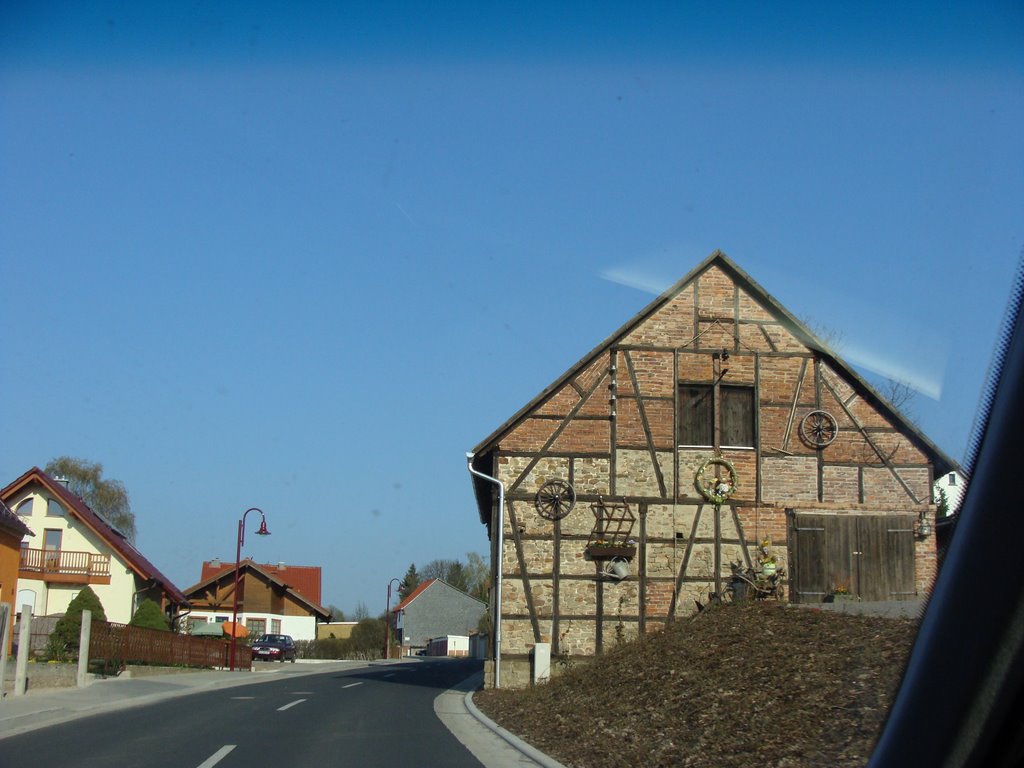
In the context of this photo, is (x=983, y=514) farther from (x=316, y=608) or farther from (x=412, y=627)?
(x=412, y=627)

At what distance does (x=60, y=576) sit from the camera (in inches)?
1658

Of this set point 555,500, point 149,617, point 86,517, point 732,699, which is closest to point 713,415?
point 555,500

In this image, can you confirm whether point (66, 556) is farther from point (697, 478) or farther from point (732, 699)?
point (732, 699)

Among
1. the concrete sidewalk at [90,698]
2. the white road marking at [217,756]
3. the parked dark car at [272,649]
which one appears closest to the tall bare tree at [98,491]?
the parked dark car at [272,649]

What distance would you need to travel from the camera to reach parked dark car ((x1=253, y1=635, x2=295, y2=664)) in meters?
51.0

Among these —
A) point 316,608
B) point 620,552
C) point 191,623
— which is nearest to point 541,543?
point 620,552

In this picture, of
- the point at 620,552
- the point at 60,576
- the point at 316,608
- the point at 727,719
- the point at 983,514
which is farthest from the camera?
the point at 316,608

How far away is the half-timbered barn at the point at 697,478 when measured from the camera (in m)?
22.1

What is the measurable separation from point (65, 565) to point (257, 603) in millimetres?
28352

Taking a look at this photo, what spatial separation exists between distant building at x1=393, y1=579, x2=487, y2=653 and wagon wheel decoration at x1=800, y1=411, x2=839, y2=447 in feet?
261

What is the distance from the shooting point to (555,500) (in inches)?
882

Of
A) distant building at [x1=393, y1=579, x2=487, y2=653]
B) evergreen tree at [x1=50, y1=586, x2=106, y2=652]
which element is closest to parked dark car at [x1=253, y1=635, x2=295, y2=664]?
evergreen tree at [x1=50, y1=586, x2=106, y2=652]

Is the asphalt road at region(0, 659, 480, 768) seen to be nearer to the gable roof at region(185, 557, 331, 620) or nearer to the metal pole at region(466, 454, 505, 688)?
the metal pole at region(466, 454, 505, 688)

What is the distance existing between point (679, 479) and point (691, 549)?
58.8 inches
